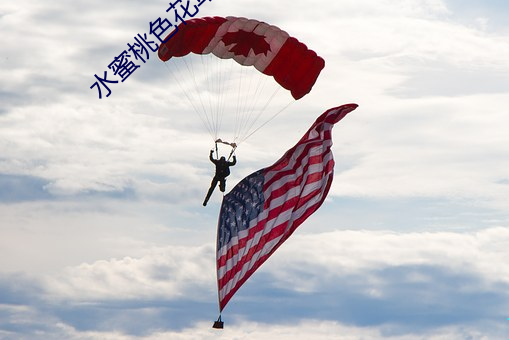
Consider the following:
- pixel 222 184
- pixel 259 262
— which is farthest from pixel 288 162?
pixel 259 262

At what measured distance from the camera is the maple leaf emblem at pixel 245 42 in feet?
164

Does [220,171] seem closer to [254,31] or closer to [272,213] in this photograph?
[272,213]

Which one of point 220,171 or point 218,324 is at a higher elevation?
point 220,171

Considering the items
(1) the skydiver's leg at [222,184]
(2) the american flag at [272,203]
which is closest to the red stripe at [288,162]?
(2) the american flag at [272,203]

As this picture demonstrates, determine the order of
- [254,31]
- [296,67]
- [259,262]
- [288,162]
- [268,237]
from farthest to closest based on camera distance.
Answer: [296,67] → [254,31] → [288,162] → [268,237] → [259,262]

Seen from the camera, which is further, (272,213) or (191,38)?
(191,38)

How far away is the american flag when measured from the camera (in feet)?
158

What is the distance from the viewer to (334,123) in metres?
49.3

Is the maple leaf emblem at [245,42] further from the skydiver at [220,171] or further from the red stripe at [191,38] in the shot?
the skydiver at [220,171]

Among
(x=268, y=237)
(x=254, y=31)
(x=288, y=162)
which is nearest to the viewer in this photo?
(x=268, y=237)

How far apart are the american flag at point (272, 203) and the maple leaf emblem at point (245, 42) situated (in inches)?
139

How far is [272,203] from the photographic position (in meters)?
48.8

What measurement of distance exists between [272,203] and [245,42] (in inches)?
242

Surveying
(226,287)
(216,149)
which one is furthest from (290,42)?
(226,287)
